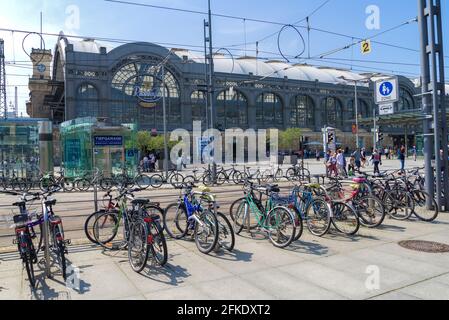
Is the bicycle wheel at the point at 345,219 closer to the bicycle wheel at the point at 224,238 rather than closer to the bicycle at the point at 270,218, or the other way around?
the bicycle at the point at 270,218

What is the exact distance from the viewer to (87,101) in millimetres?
51156

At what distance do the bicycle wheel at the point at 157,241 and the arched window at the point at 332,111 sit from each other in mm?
72740

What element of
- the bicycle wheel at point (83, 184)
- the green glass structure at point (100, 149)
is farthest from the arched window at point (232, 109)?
the bicycle wheel at point (83, 184)

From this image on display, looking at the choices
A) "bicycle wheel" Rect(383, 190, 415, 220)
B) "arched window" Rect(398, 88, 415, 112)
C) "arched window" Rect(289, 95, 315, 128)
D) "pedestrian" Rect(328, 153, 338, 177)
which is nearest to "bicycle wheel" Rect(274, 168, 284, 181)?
"pedestrian" Rect(328, 153, 338, 177)

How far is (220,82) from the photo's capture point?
61938mm

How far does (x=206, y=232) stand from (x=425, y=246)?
3750 millimetres

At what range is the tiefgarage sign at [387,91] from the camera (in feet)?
37.3

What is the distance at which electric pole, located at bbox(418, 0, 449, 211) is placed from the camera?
378 inches

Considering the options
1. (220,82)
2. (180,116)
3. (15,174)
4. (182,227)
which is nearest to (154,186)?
(15,174)

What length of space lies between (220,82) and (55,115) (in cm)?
2973

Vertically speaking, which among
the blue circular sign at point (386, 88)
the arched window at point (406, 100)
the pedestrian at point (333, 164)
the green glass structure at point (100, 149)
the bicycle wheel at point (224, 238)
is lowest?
the bicycle wheel at point (224, 238)

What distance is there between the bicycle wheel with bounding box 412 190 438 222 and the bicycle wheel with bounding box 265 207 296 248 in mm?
3932

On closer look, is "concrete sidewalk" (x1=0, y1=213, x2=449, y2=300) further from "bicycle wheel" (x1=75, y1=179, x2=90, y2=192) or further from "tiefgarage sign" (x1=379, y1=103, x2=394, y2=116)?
"bicycle wheel" (x1=75, y1=179, x2=90, y2=192)

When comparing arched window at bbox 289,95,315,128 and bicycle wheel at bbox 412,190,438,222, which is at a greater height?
arched window at bbox 289,95,315,128
